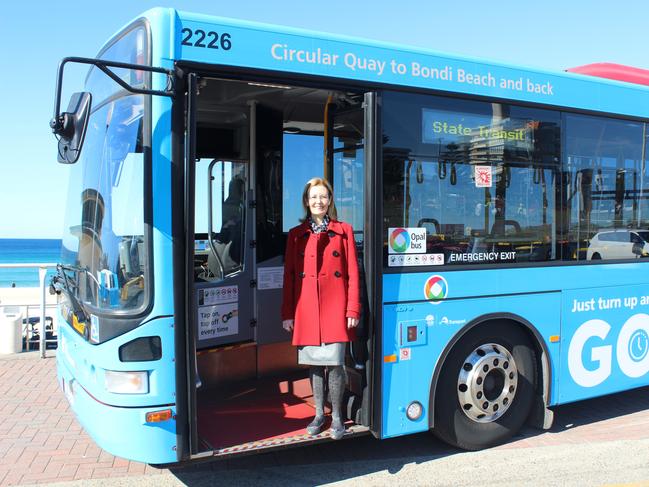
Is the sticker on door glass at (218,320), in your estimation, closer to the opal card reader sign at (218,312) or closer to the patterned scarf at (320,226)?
the opal card reader sign at (218,312)

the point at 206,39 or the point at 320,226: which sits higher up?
the point at 206,39

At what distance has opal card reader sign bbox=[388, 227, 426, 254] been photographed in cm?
402

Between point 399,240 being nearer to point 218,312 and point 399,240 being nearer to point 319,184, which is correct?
point 319,184

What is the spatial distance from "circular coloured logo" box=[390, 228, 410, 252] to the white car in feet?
6.05

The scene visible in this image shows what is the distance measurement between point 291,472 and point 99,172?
8.23ft

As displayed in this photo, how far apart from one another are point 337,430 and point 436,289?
1211 millimetres

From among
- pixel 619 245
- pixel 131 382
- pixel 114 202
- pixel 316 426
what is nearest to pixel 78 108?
pixel 114 202

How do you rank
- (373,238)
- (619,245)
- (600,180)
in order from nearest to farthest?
(373,238)
(600,180)
(619,245)

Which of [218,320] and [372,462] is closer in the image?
[372,462]

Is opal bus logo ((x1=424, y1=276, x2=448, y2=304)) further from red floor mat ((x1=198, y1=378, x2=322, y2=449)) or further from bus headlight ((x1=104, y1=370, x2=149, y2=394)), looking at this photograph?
bus headlight ((x1=104, y1=370, x2=149, y2=394))

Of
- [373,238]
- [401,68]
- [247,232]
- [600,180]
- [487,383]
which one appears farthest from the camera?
[247,232]

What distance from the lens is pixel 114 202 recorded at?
3533mm

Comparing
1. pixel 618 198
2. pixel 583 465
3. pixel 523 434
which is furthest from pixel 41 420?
pixel 618 198

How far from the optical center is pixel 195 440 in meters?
3.44
